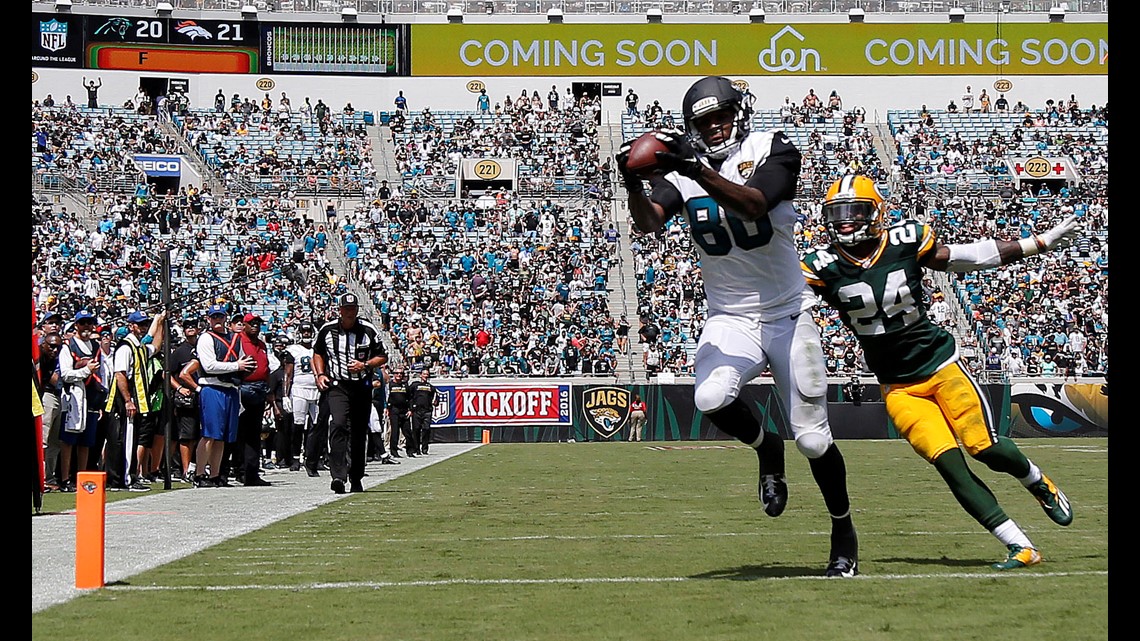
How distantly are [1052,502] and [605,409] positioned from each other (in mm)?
23466

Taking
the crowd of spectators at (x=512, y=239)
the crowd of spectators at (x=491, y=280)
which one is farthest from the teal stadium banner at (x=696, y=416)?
the crowd of spectators at (x=491, y=280)

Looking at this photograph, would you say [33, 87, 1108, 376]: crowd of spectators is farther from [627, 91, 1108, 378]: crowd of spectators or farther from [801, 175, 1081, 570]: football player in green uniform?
[801, 175, 1081, 570]: football player in green uniform

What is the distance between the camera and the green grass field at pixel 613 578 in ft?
16.5

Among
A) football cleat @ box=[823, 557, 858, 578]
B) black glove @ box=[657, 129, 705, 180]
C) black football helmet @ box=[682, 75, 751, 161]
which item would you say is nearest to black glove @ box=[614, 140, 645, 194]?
black glove @ box=[657, 129, 705, 180]

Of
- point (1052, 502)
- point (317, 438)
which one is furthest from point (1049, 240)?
point (317, 438)

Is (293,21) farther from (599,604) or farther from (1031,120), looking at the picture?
(599,604)

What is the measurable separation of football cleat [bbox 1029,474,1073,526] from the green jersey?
2.58ft

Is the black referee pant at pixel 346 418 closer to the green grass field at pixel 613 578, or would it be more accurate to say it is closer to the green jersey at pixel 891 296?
the green grass field at pixel 613 578

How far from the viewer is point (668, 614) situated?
5312 millimetres

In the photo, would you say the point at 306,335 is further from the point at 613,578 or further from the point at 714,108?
the point at 613,578

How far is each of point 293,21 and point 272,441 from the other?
87.6 feet

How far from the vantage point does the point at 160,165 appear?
4006 cm

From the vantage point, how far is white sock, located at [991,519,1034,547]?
673 centimetres
